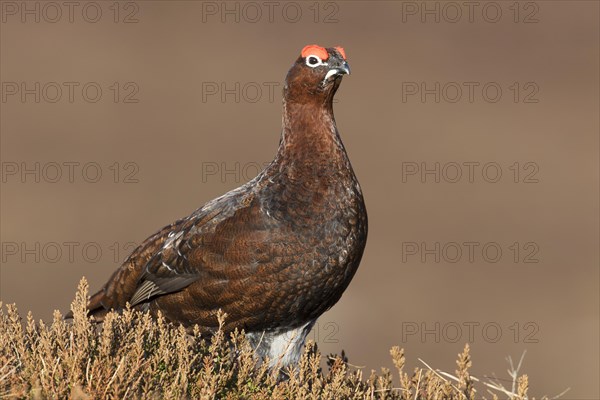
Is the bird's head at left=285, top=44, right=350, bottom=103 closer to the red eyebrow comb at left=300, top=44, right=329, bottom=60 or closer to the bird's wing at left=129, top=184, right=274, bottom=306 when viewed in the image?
the red eyebrow comb at left=300, top=44, right=329, bottom=60

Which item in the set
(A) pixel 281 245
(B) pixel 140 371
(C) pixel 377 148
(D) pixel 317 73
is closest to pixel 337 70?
(D) pixel 317 73

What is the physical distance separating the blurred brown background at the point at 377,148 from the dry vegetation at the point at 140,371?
29.9ft

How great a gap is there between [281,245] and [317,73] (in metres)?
1.26

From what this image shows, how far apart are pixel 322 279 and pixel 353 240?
12.9 inches

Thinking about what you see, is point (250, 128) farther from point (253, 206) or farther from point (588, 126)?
point (253, 206)

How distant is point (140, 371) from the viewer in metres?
5.53

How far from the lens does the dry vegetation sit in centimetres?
519

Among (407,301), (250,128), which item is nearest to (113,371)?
(407,301)

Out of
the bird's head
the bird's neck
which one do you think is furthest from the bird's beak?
the bird's neck

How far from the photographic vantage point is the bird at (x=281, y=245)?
23.4ft

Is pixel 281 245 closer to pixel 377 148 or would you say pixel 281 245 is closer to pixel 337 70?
pixel 337 70

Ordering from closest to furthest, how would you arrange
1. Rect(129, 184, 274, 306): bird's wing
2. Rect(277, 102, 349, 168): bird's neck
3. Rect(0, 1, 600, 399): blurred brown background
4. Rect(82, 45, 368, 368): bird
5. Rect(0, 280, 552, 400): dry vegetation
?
Rect(0, 280, 552, 400): dry vegetation
Rect(82, 45, 368, 368): bird
Rect(129, 184, 274, 306): bird's wing
Rect(277, 102, 349, 168): bird's neck
Rect(0, 1, 600, 399): blurred brown background

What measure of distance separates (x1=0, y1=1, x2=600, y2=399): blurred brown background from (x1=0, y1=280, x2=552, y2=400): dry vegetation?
9.10m

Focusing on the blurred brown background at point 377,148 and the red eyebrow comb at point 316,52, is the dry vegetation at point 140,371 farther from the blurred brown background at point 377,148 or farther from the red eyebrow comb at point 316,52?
the blurred brown background at point 377,148
